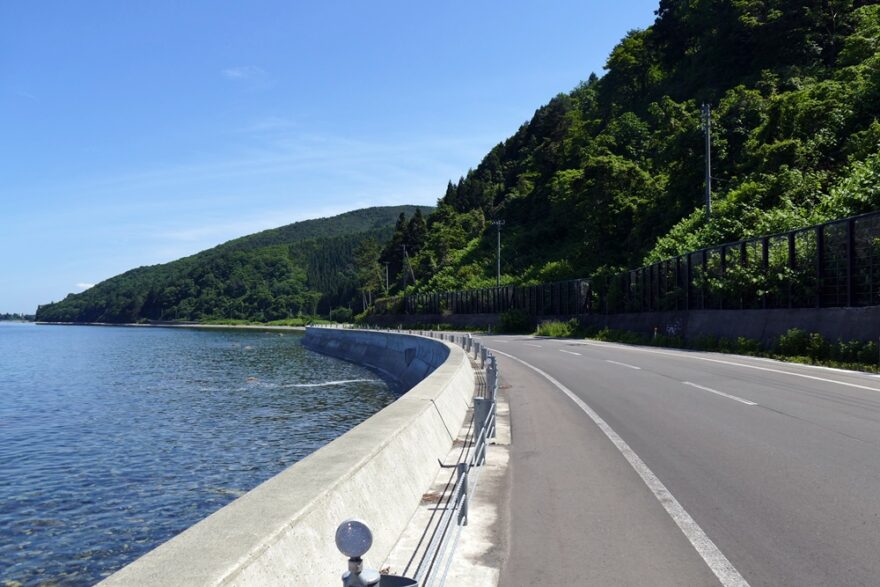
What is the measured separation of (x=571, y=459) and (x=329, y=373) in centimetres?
3264

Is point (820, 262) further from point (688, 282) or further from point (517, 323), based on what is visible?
point (517, 323)

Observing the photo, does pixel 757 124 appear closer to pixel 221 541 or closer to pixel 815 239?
pixel 815 239

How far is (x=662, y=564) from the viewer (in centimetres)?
480

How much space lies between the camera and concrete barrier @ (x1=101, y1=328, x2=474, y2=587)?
3.10m

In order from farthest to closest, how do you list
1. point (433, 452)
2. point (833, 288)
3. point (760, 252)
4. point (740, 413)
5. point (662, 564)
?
point (760, 252) < point (833, 288) < point (740, 413) < point (433, 452) < point (662, 564)

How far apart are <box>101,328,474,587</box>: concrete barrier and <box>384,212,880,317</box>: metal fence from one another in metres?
15.9

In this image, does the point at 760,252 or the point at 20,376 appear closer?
the point at 760,252

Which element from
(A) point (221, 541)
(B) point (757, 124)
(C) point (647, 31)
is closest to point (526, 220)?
(C) point (647, 31)

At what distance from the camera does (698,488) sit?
22.1 ft

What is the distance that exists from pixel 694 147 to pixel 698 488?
5325 cm

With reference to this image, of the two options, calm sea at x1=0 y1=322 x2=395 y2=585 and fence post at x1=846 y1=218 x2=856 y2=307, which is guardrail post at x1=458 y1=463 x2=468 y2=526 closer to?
calm sea at x1=0 y1=322 x2=395 y2=585

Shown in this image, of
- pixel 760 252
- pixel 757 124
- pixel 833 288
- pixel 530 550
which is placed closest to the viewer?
pixel 530 550

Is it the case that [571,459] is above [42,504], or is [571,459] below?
above

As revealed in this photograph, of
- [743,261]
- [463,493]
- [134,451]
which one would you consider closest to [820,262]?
[743,261]
